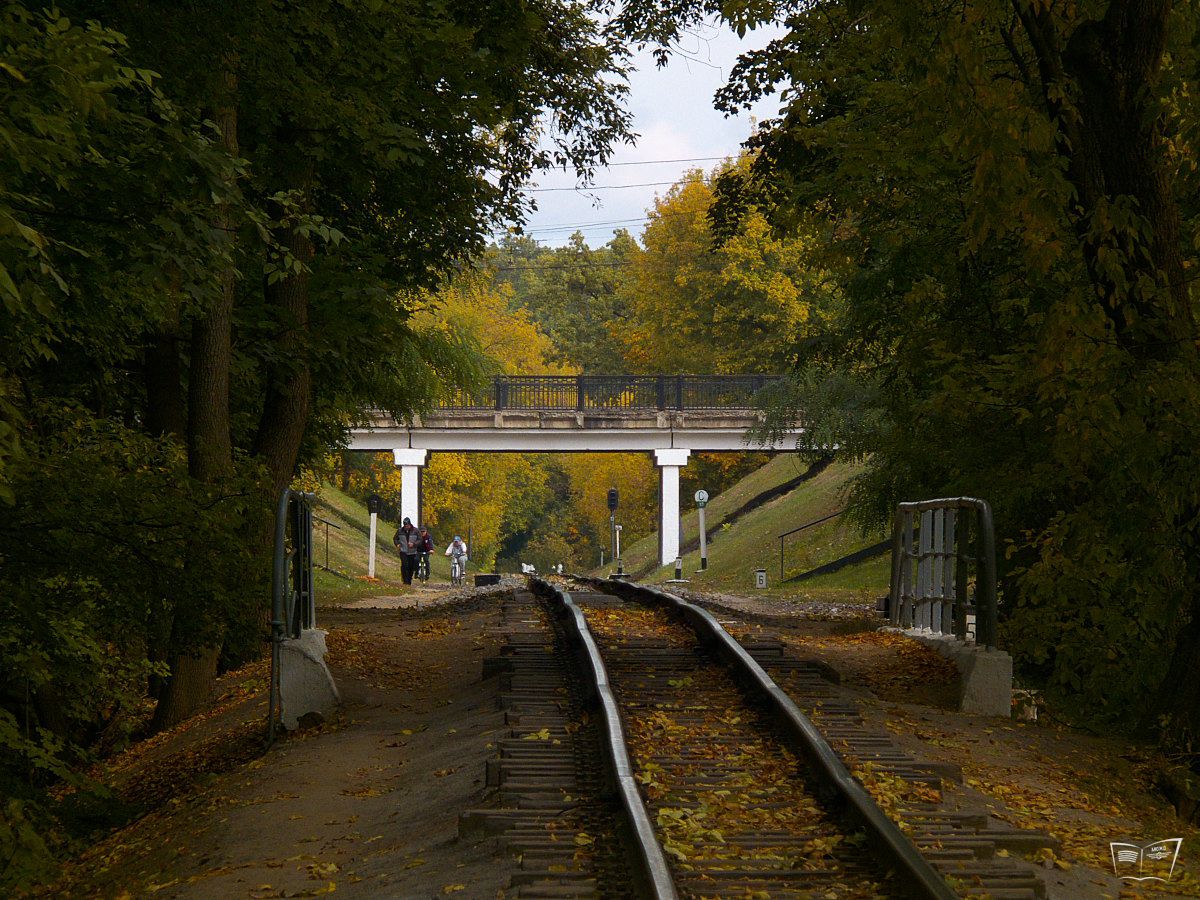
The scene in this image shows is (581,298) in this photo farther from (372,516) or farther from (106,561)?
(106,561)

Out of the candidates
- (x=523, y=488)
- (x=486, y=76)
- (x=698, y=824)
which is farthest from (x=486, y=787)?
(x=523, y=488)

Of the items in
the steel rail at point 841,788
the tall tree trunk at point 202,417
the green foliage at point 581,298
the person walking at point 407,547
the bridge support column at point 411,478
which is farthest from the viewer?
the green foliage at point 581,298

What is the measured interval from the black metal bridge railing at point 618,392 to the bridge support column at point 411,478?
2.77 metres

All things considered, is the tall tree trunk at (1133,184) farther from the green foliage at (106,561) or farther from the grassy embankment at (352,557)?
the grassy embankment at (352,557)

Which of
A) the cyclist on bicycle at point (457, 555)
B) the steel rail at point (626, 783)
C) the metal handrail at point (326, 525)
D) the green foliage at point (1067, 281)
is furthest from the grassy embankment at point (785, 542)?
the steel rail at point (626, 783)

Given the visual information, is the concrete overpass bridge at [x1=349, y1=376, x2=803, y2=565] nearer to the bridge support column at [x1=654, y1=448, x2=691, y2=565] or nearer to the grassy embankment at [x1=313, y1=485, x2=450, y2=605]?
the bridge support column at [x1=654, y1=448, x2=691, y2=565]

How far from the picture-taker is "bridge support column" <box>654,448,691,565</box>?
61.5 metres

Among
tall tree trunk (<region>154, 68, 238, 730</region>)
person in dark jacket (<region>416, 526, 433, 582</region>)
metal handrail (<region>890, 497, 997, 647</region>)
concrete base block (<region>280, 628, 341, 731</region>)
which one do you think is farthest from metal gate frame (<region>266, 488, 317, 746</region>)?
person in dark jacket (<region>416, 526, 433, 582</region>)

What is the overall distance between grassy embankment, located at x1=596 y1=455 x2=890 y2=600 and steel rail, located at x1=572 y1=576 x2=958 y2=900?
19.6 m

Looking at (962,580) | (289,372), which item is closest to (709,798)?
(962,580)

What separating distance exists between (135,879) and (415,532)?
3697 cm

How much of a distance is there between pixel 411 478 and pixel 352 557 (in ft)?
29.2

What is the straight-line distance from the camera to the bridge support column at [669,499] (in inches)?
2420

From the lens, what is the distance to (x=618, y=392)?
2434 inches
